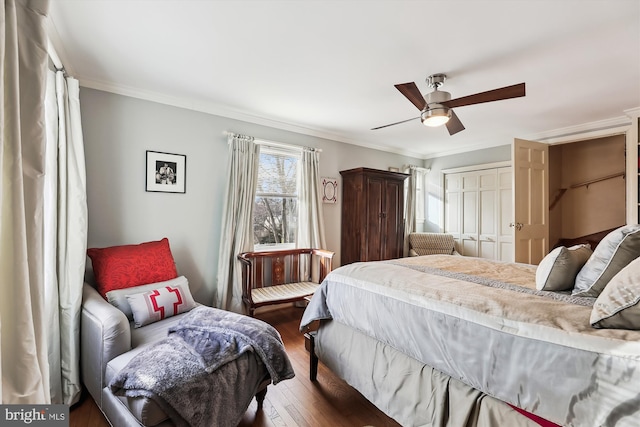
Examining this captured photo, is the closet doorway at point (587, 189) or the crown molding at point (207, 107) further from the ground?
the crown molding at point (207, 107)

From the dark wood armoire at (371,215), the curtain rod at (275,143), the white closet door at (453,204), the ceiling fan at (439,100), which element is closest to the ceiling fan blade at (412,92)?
the ceiling fan at (439,100)

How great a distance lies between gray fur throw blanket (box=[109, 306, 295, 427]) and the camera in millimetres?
1333

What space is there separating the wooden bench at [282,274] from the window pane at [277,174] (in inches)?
31.9

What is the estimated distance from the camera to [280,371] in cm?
172

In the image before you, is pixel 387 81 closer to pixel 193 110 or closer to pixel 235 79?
pixel 235 79

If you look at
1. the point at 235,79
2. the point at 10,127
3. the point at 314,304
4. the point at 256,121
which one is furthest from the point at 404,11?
the point at 256,121

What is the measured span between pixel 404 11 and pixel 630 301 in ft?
5.70

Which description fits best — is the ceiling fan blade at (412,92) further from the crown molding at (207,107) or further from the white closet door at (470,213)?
the white closet door at (470,213)

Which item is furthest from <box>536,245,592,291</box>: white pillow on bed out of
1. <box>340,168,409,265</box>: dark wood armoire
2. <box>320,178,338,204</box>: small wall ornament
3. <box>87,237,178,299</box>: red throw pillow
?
<box>320,178,338,204</box>: small wall ornament

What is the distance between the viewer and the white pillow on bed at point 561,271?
1.50m

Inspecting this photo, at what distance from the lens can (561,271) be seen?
1500 millimetres

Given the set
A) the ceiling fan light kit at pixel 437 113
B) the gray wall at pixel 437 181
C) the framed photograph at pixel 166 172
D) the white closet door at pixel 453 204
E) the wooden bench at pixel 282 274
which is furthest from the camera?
the white closet door at pixel 453 204

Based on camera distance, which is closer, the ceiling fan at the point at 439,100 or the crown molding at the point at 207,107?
the ceiling fan at the point at 439,100

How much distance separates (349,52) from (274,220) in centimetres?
224
